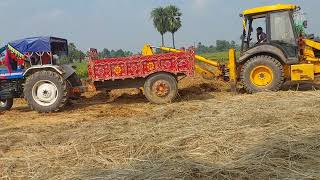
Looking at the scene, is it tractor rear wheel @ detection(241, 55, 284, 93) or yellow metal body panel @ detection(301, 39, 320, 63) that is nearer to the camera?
tractor rear wheel @ detection(241, 55, 284, 93)

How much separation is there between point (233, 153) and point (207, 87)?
803 cm

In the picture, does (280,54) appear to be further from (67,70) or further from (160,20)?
(160,20)

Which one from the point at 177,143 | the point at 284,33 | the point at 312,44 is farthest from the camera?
the point at 312,44

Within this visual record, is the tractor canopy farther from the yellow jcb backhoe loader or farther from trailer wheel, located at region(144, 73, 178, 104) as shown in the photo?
the yellow jcb backhoe loader

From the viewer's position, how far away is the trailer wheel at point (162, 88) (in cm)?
1133

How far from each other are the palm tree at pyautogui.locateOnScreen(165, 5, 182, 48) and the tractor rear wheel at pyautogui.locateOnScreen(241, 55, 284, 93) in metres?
33.4

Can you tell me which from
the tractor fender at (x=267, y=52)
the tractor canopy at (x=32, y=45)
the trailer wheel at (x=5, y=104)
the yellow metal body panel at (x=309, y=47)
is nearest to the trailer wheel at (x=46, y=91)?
the tractor canopy at (x=32, y=45)

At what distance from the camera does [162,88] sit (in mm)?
11359

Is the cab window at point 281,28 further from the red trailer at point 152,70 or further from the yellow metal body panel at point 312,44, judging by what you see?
the red trailer at point 152,70

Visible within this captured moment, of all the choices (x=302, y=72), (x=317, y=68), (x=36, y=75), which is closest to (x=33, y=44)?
(x=36, y=75)

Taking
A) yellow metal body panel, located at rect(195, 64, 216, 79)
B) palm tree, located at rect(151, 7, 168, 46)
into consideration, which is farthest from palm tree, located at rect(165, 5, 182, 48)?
yellow metal body panel, located at rect(195, 64, 216, 79)

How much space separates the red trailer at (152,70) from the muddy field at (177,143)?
1.01m

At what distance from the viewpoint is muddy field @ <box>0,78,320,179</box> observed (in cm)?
524

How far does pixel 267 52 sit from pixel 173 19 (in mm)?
35315
